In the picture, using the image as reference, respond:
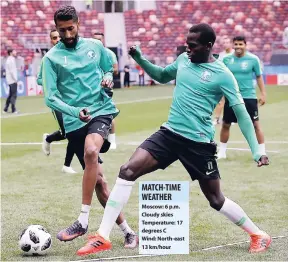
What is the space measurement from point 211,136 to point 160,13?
43294mm

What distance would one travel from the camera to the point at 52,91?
25.9 feet

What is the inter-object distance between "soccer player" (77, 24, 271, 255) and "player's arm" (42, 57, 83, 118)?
0.84 metres

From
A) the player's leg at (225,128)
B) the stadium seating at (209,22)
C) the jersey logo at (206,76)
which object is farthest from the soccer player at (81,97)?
the stadium seating at (209,22)

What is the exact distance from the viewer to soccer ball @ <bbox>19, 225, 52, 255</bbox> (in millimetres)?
7547

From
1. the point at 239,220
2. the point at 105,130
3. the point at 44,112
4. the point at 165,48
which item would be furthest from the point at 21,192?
the point at 165,48

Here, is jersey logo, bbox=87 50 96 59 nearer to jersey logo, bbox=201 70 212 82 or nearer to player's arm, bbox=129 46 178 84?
player's arm, bbox=129 46 178 84

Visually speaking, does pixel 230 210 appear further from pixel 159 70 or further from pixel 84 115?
pixel 84 115

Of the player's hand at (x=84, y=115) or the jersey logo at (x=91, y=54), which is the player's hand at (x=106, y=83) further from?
the player's hand at (x=84, y=115)

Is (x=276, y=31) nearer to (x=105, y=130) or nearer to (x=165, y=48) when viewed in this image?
(x=165, y=48)

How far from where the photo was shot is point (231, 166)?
13.9 metres

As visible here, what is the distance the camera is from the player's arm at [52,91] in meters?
7.77

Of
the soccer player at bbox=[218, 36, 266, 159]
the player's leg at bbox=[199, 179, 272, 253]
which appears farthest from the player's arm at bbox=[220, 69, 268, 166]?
the soccer player at bbox=[218, 36, 266, 159]

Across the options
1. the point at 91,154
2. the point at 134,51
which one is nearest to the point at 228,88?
the point at 134,51

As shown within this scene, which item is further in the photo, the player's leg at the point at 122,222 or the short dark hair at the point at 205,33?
the player's leg at the point at 122,222
